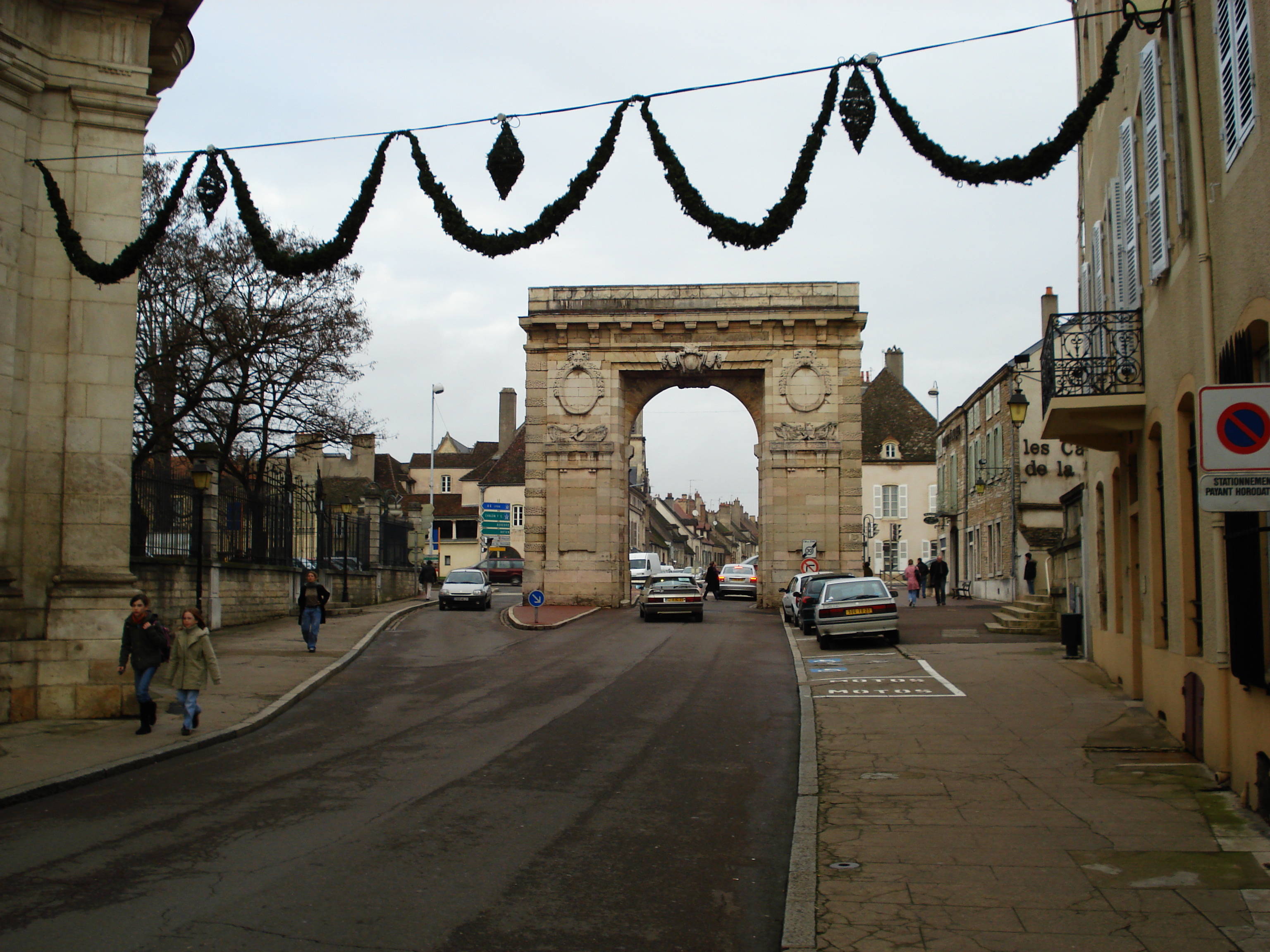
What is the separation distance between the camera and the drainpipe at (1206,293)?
398 inches

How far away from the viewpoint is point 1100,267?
16906 mm

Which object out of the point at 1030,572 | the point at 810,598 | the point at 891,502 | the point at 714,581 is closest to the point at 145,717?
the point at 810,598

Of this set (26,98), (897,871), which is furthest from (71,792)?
(26,98)

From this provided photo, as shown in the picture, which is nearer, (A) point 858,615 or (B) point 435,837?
(B) point 435,837

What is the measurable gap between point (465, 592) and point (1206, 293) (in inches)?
1296

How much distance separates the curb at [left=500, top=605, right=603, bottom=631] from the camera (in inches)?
1281

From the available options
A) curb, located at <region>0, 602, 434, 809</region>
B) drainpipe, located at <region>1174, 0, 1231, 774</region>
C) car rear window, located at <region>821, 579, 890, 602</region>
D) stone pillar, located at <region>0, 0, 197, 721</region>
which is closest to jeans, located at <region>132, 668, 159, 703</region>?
curb, located at <region>0, 602, 434, 809</region>

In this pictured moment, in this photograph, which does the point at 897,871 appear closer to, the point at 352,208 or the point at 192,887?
the point at 192,887

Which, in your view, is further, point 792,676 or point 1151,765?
point 792,676

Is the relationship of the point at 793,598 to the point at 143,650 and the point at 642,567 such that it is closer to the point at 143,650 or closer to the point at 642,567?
the point at 642,567

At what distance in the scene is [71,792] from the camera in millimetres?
10906

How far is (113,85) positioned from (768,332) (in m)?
29.9

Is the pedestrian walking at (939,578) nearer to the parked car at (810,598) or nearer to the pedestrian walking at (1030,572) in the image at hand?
the pedestrian walking at (1030,572)

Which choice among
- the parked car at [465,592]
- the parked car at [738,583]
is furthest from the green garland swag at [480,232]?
the parked car at [738,583]
